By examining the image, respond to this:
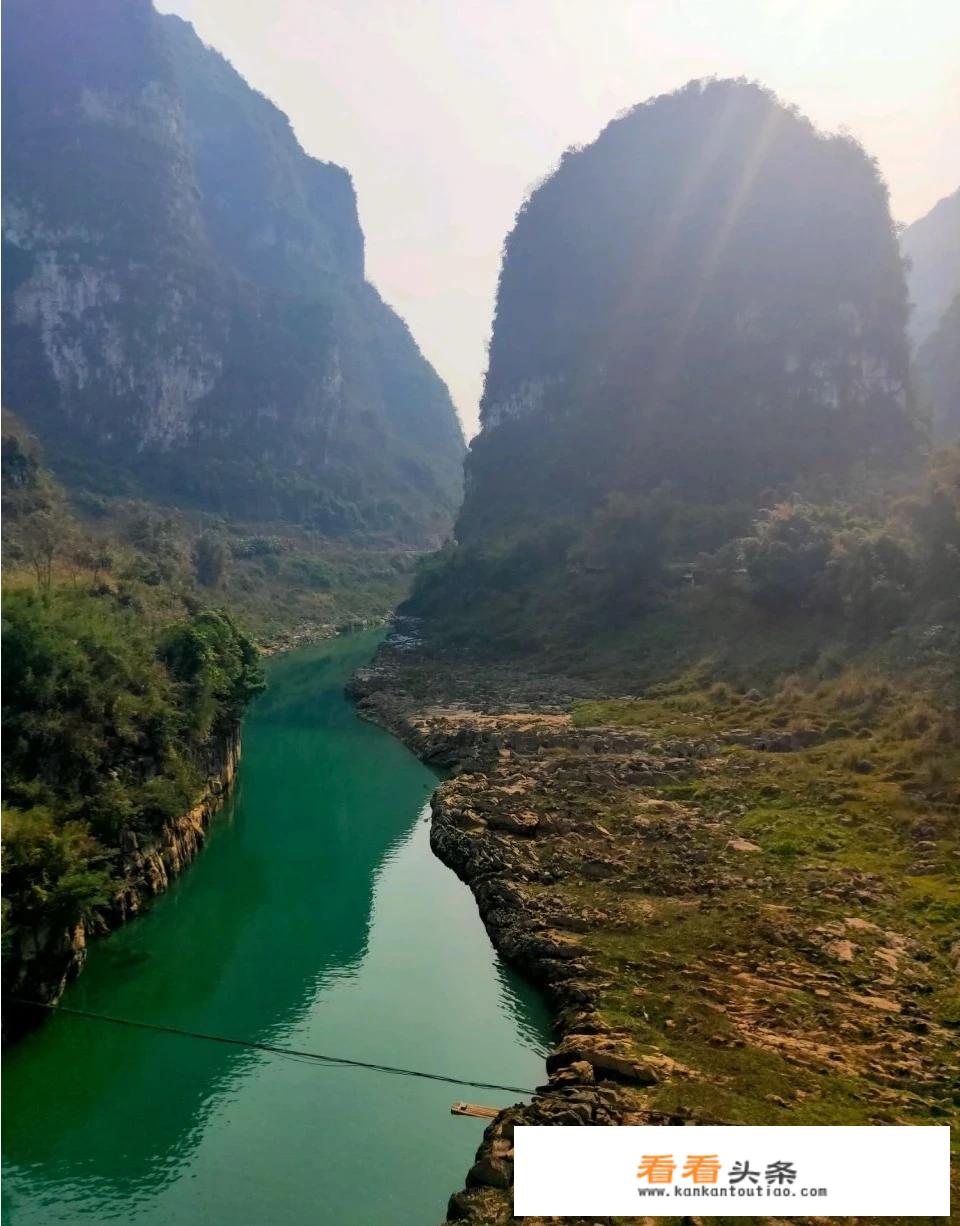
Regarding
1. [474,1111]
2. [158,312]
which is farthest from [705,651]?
[158,312]

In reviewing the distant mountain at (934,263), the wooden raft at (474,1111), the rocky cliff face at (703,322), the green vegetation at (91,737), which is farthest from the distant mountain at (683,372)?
the distant mountain at (934,263)

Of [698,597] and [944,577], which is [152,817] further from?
[698,597]

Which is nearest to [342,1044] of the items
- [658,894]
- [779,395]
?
[658,894]

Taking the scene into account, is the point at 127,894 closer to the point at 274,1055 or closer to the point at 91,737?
the point at 91,737

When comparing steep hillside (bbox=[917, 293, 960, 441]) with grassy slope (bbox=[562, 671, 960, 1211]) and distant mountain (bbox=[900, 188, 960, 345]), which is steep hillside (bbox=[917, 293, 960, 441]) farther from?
grassy slope (bbox=[562, 671, 960, 1211])

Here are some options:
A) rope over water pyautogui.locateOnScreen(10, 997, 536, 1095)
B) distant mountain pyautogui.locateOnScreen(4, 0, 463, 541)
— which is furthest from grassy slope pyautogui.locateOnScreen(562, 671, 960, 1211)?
distant mountain pyautogui.locateOnScreen(4, 0, 463, 541)

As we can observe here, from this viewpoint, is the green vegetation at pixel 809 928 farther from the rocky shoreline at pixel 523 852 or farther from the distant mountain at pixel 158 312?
the distant mountain at pixel 158 312
